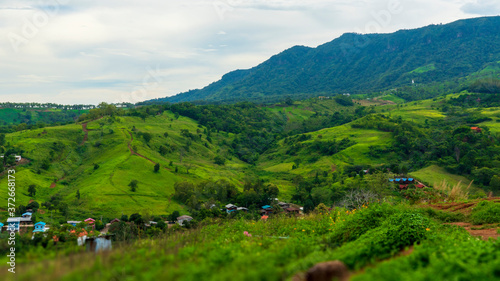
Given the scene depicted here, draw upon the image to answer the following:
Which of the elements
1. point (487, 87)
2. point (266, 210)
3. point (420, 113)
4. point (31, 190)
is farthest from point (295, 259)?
point (487, 87)

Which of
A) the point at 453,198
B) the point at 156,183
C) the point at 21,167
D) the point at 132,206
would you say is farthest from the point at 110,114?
the point at 453,198

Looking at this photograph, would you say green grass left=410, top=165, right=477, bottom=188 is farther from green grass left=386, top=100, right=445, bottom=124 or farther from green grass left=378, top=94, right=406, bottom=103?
green grass left=378, top=94, right=406, bottom=103

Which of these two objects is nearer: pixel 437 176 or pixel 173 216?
pixel 173 216

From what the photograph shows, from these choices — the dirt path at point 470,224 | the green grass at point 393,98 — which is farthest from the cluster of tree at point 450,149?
the green grass at point 393,98

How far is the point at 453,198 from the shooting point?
58.3 feet

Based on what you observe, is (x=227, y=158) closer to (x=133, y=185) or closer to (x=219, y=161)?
(x=219, y=161)

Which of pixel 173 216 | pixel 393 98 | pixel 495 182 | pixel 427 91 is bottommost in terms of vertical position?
pixel 173 216

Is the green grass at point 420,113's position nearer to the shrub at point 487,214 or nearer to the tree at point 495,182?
the tree at point 495,182

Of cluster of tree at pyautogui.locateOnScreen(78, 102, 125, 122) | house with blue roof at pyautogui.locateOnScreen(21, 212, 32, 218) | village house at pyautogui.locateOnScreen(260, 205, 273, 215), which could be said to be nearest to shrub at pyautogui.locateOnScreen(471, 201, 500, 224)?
village house at pyautogui.locateOnScreen(260, 205, 273, 215)

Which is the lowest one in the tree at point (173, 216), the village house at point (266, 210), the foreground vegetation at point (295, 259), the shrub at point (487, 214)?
the village house at point (266, 210)

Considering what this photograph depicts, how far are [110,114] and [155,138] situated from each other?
27743 millimetres

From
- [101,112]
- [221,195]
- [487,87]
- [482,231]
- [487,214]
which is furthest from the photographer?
[487,87]

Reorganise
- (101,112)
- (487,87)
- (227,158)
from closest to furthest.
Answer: (227,158) < (101,112) < (487,87)

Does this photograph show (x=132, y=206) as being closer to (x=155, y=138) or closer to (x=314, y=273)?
(x=155, y=138)
